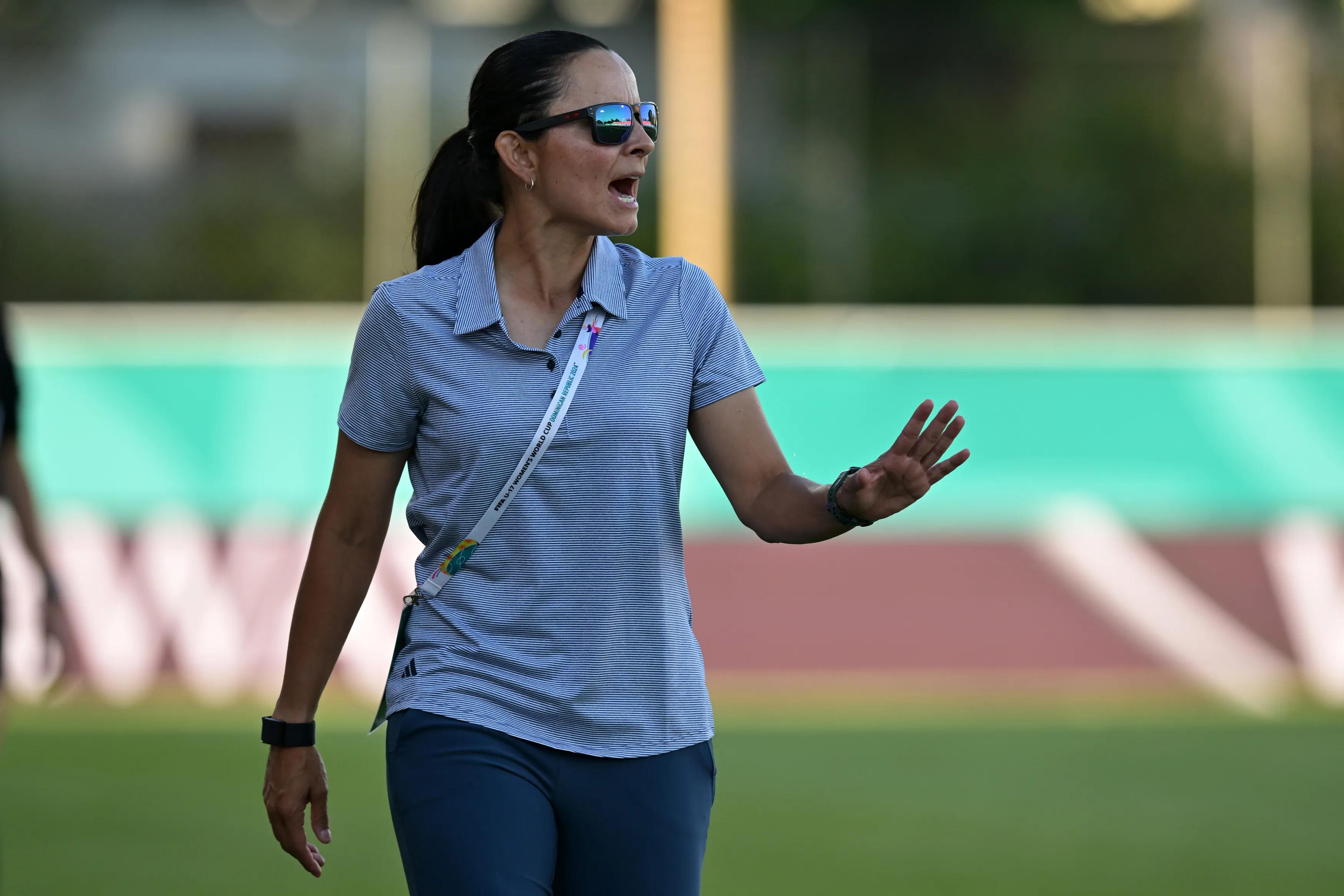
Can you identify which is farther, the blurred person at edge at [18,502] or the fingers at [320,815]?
the blurred person at edge at [18,502]

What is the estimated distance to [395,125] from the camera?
17.0 metres

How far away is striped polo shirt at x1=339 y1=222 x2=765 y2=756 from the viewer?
315 centimetres

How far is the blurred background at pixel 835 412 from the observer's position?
8117mm

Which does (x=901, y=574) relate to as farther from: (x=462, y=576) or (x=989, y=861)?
(x=462, y=576)

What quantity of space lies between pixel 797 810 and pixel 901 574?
3.29 meters

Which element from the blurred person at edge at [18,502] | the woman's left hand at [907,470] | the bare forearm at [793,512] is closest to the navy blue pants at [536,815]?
the bare forearm at [793,512]

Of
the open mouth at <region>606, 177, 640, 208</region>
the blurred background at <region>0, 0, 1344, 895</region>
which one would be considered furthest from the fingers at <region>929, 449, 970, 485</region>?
the blurred background at <region>0, 0, 1344, 895</region>

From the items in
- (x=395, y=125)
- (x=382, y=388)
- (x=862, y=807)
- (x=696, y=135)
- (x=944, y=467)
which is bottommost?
(x=862, y=807)

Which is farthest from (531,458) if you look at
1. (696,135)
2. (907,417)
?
(696,135)

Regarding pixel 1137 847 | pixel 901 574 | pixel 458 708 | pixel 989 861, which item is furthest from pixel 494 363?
pixel 901 574

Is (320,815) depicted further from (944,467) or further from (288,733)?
(944,467)

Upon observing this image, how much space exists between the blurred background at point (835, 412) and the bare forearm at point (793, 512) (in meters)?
3.26

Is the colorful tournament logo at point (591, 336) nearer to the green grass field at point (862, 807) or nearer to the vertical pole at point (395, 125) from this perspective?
the green grass field at point (862, 807)

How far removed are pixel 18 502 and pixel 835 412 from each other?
6365mm
